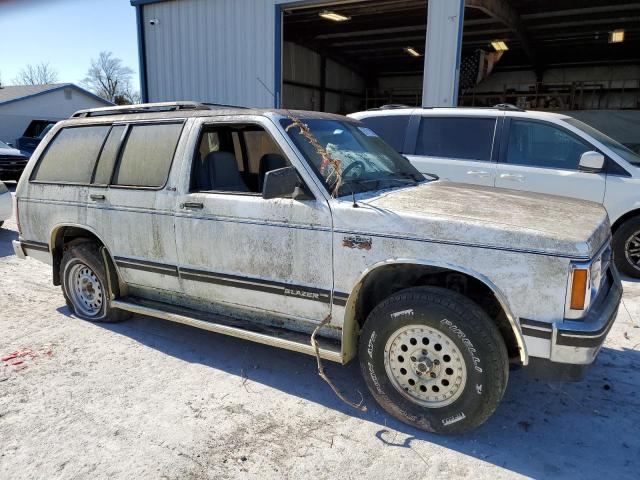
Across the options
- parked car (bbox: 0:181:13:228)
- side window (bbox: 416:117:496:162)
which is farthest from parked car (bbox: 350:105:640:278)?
parked car (bbox: 0:181:13:228)

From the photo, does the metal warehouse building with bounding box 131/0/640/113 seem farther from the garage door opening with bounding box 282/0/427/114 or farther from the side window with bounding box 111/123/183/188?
the side window with bounding box 111/123/183/188

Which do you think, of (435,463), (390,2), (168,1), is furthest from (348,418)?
(168,1)

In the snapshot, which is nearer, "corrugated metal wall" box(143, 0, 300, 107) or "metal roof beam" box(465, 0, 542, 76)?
"metal roof beam" box(465, 0, 542, 76)

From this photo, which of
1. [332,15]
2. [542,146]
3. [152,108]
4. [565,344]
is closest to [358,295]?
A: [565,344]

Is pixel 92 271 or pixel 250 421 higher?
pixel 92 271

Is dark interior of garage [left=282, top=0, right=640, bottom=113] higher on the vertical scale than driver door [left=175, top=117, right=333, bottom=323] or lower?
higher

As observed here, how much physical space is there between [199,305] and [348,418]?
1.53 meters

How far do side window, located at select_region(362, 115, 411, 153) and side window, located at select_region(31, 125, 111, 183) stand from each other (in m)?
A: 3.71

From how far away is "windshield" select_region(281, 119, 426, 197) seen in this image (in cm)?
327

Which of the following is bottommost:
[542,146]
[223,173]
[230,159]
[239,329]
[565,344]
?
[239,329]

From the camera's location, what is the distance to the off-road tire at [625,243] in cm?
579

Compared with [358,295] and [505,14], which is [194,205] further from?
[505,14]

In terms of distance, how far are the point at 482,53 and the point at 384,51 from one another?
4.18 metres

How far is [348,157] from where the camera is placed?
11.8 ft
